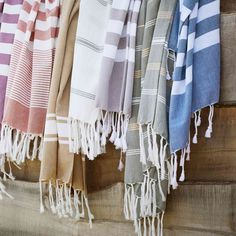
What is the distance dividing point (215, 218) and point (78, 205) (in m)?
0.48

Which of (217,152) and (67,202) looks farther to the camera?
(67,202)

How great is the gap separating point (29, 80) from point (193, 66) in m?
0.57

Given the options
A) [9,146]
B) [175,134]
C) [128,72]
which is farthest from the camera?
[9,146]

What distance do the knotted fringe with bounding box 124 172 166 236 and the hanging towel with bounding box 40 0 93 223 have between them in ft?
0.59

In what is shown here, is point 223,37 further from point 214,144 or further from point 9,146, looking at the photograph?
point 9,146

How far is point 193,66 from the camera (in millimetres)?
1196

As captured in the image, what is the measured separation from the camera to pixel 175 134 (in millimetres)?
1147

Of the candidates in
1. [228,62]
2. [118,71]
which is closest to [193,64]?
[228,62]

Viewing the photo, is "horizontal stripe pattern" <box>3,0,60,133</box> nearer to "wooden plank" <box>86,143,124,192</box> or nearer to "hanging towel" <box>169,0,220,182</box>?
"wooden plank" <box>86,143,124,192</box>

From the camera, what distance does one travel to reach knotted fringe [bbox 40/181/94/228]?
4.63 feet

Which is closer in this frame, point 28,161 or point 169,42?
point 169,42

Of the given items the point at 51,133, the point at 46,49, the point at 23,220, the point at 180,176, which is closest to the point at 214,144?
the point at 180,176

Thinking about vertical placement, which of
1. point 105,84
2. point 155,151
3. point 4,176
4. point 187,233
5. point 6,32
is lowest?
point 187,233

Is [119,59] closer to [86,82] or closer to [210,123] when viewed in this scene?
[86,82]
